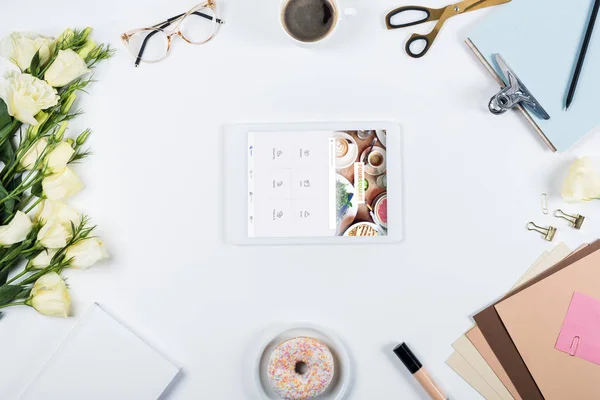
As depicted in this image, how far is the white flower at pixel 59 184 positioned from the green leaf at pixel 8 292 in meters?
0.14

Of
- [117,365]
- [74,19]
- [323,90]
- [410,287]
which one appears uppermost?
[74,19]

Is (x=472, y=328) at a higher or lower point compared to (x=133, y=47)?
lower

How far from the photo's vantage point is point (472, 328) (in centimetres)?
78

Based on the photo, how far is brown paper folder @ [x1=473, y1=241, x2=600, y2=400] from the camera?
2.49 feet

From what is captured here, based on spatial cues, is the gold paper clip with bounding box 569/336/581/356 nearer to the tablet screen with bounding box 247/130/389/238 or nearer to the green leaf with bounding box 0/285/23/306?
the tablet screen with bounding box 247/130/389/238

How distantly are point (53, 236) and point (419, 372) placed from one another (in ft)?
1.85

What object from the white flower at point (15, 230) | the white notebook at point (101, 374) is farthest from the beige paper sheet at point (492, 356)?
the white flower at point (15, 230)

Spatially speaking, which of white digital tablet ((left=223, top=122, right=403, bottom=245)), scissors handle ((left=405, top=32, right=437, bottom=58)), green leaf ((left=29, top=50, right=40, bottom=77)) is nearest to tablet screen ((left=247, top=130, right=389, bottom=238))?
white digital tablet ((left=223, top=122, right=403, bottom=245))

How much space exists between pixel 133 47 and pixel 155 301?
39 centimetres

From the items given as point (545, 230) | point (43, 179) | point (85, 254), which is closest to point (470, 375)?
point (545, 230)

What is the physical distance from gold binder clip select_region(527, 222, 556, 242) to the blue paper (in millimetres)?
133

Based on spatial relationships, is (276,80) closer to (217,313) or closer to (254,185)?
(254,185)

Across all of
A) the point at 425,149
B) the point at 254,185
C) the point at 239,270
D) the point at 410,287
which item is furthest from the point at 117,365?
the point at 425,149

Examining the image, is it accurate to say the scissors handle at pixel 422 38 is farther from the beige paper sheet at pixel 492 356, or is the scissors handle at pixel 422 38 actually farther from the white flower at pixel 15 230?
the white flower at pixel 15 230
